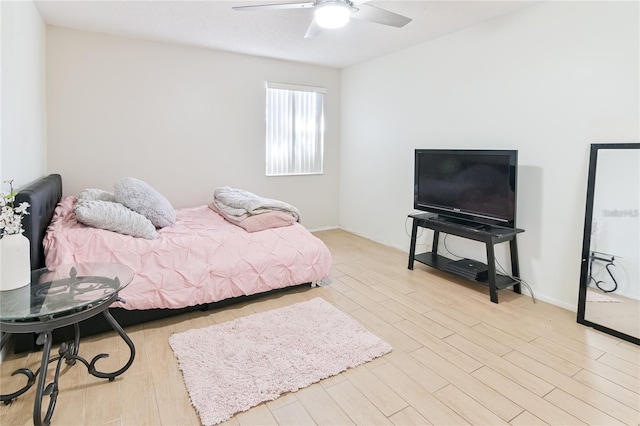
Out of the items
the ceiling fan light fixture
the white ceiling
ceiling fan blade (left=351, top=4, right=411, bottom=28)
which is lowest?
the ceiling fan light fixture

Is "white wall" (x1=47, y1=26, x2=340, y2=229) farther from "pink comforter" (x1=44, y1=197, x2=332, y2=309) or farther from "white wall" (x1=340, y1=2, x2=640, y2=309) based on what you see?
"white wall" (x1=340, y1=2, x2=640, y2=309)

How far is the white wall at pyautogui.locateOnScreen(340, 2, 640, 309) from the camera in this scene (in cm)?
256

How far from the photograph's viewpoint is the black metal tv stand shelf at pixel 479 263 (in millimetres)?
2982

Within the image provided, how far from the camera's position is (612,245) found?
254cm

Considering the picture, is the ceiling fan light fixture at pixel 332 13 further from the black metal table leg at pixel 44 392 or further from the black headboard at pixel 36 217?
the black metal table leg at pixel 44 392

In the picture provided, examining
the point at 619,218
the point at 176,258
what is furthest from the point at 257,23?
the point at 619,218

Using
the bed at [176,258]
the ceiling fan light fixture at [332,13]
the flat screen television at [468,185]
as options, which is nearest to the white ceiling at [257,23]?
the ceiling fan light fixture at [332,13]

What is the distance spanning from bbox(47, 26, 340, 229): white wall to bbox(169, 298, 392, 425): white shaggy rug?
2406 millimetres

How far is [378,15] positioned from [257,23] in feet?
4.33

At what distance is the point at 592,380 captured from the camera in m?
2.01

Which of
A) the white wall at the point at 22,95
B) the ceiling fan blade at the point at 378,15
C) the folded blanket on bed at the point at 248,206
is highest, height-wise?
the ceiling fan blade at the point at 378,15

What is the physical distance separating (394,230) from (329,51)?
2326 millimetres

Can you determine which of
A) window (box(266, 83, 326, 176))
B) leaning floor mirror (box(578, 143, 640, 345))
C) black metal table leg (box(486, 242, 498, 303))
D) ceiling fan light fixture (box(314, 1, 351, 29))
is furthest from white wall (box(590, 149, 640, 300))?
window (box(266, 83, 326, 176))

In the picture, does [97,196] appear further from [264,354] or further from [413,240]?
[413,240]
